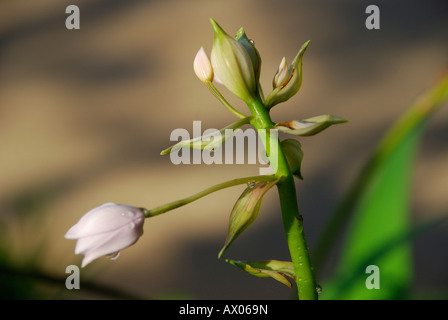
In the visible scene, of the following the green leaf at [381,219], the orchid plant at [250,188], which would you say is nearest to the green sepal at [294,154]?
the orchid plant at [250,188]

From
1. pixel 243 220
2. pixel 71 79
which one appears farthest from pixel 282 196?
pixel 71 79

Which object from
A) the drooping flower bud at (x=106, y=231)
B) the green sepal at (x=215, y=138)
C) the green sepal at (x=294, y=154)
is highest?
the green sepal at (x=215, y=138)

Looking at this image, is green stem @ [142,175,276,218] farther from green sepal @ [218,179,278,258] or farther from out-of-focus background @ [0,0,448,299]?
out-of-focus background @ [0,0,448,299]

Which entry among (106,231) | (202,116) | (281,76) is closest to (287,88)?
(281,76)

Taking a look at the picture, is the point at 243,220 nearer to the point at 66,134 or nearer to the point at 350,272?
the point at 350,272

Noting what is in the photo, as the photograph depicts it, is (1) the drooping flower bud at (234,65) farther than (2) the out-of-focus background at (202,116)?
No

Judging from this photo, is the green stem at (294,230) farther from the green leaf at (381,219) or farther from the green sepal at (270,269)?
the green leaf at (381,219)

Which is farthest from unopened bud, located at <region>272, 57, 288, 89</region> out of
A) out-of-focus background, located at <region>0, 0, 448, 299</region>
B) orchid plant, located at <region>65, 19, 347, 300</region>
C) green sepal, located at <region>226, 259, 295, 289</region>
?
out-of-focus background, located at <region>0, 0, 448, 299</region>

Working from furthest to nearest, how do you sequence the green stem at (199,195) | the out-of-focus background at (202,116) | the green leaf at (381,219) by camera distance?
the out-of-focus background at (202,116)
the green leaf at (381,219)
the green stem at (199,195)
